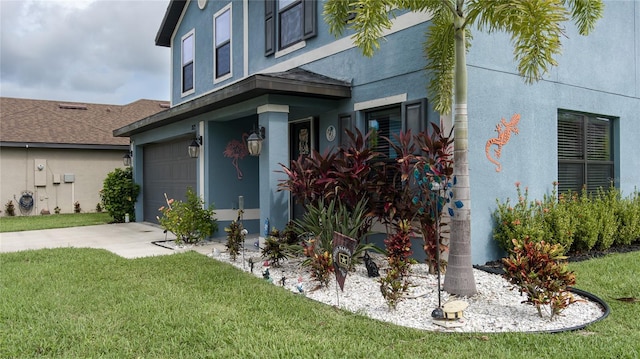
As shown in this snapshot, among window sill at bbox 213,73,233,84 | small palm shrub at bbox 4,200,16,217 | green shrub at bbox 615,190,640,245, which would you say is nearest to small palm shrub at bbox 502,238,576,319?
green shrub at bbox 615,190,640,245

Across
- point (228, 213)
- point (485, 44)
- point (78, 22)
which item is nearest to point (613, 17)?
point (485, 44)

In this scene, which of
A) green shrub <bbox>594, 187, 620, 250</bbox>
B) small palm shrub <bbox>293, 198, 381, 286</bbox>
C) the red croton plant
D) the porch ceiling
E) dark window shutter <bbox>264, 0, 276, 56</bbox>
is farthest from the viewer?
dark window shutter <bbox>264, 0, 276, 56</bbox>

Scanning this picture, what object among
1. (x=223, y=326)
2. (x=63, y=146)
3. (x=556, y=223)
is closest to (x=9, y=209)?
(x=63, y=146)

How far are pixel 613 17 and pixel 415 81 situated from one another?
184 inches

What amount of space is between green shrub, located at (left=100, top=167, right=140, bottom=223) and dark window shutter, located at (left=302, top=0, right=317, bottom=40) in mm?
8153

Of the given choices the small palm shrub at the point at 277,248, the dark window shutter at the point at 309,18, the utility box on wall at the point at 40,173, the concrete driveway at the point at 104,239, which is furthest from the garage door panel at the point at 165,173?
the utility box on wall at the point at 40,173

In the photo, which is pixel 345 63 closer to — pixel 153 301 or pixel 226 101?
pixel 226 101

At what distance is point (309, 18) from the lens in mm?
9086

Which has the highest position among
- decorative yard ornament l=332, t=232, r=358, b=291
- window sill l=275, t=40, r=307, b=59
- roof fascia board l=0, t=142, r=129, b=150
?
window sill l=275, t=40, r=307, b=59

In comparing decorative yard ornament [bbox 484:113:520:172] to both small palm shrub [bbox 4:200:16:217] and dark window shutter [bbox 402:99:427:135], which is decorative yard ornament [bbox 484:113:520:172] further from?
small palm shrub [bbox 4:200:16:217]

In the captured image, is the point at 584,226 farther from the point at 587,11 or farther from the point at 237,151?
the point at 237,151

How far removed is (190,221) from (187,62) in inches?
244

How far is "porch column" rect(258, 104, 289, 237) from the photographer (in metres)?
8.10

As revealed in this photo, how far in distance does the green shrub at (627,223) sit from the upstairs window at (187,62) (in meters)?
10.7
